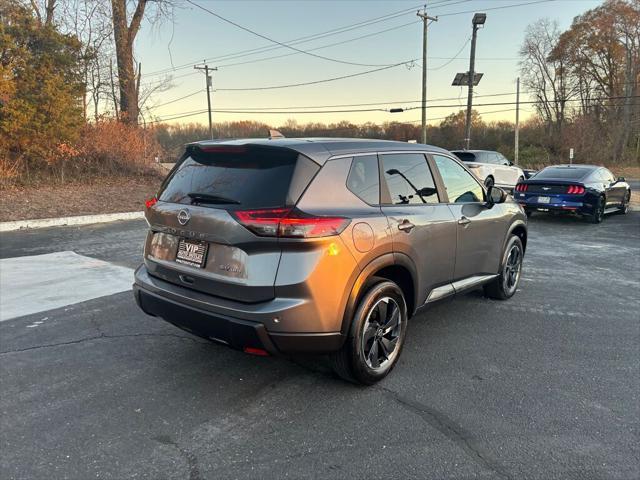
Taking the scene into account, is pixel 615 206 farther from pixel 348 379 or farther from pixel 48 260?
→ pixel 48 260

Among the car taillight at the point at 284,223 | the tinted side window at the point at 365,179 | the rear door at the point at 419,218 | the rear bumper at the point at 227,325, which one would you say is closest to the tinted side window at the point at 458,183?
the rear door at the point at 419,218

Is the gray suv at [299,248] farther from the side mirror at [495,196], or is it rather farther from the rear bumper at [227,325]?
the side mirror at [495,196]

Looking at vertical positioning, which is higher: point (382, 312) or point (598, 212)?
point (598, 212)

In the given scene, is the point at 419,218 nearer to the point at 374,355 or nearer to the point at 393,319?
the point at 393,319

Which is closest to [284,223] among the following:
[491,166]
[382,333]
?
[382,333]

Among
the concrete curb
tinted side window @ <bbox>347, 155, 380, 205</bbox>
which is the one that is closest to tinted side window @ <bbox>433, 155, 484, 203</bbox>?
tinted side window @ <bbox>347, 155, 380, 205</bbox>

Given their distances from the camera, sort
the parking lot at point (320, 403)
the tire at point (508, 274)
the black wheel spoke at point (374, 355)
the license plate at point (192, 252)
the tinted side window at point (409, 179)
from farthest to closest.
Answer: the tire at point (508, 274), the tinted side window at point (409, 179), the black wheel spoke at point (374, 355), the license plate at point (192, 252), the parking lot at point (320, 403)

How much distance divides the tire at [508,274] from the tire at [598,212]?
24.0 feet

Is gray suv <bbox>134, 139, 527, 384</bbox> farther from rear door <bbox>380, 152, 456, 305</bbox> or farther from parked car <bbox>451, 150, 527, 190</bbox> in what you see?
parked car <bbox>451, 150, 527, 190</bbox>

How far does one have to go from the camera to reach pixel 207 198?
3.20 meters

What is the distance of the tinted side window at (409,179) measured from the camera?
3.69 metres

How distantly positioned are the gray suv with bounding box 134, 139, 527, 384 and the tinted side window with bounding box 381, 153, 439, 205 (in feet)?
0.04

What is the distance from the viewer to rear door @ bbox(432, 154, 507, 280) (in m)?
4.34

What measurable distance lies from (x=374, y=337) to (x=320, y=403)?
2.01 feet
